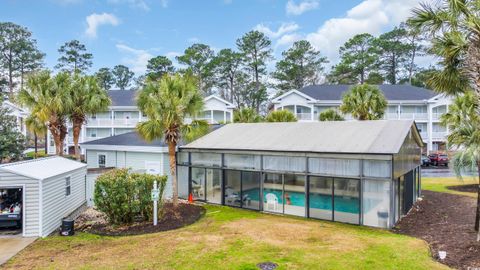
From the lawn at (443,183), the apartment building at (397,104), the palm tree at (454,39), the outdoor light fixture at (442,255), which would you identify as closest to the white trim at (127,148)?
the palm tree at (454,39)

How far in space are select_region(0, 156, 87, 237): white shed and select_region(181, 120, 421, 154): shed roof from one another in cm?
650

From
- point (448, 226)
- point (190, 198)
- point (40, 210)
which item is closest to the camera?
point (40, 210)

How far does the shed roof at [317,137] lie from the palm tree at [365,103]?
8543mm

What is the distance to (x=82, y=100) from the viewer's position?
70.6ft

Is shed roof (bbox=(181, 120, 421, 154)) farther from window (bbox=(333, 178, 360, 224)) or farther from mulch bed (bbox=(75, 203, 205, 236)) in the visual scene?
mulch bed (bbox=(75, 203, 205, 236))

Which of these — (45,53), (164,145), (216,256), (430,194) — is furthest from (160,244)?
(45,53)

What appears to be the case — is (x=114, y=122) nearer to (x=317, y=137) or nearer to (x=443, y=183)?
(x=317, y=137)

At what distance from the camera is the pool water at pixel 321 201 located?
13.1 meters

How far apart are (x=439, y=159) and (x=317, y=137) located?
87.7 feet

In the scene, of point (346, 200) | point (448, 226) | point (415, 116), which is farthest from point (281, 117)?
point (415, 116)

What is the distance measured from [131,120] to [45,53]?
27.0 meters

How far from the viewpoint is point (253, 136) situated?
17.6m

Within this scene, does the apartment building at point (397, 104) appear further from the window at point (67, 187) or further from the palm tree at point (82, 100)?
the window at point (67, 187)

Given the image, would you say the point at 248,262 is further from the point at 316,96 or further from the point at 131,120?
the point at 131,120
